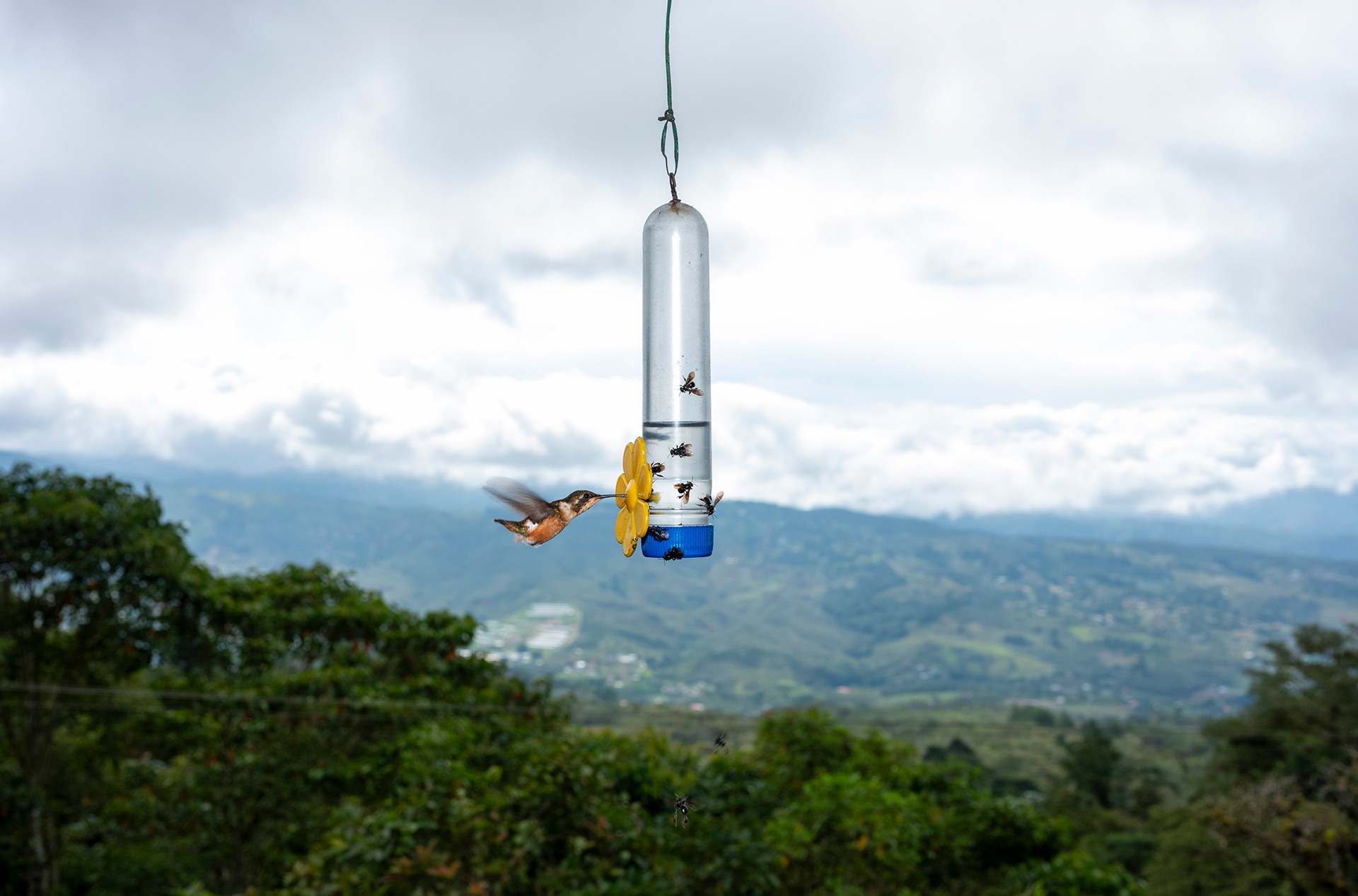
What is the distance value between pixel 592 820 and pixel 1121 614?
211 m

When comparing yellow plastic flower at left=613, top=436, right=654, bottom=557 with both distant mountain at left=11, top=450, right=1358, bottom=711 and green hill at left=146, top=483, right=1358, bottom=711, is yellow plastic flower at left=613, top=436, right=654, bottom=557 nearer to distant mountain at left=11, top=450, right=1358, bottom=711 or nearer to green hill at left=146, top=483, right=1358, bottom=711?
green hill at left=146, top=483, right=1358, bottom=711

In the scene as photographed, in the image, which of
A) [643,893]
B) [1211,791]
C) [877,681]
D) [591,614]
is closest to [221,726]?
[643,893]

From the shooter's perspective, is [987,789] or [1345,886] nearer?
[987,789]

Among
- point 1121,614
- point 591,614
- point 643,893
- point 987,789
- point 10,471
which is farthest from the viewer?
point 1121,614

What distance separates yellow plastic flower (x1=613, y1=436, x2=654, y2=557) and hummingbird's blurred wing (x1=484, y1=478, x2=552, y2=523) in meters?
0.13

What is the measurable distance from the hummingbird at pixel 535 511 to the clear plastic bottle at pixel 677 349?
0.79 feet

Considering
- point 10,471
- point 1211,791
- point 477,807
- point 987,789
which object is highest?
point 10,471

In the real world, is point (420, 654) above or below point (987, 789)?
above

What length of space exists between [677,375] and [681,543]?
0.37 meters

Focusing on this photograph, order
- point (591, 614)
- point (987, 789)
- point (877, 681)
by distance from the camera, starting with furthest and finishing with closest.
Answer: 1. point (591, 614)
2. point (877, 681)
3. point (987, 789)

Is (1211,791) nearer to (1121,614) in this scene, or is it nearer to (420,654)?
(420,654)

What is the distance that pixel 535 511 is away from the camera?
1.44 metres

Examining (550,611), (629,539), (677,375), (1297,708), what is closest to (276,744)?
(677,375)

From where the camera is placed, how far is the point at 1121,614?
623ft
